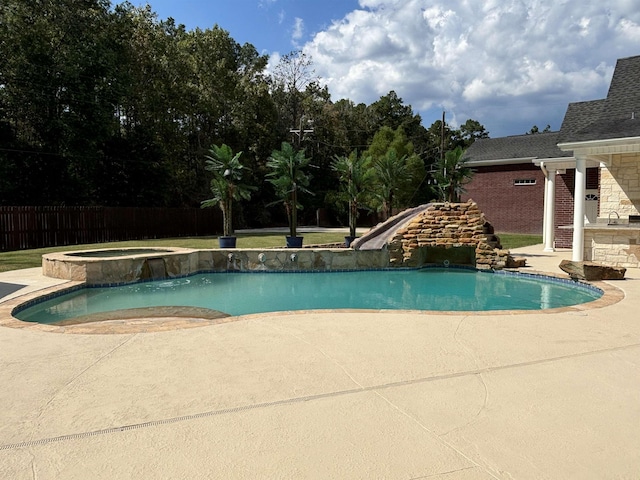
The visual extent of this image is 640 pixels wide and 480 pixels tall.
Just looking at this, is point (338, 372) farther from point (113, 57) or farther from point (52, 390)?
point (113, 57)

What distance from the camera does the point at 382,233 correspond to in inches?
555

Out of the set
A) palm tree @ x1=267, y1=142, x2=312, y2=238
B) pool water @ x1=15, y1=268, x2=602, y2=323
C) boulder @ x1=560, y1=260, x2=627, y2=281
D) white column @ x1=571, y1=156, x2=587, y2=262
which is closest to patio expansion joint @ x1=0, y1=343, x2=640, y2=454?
pool water @ x1=15, y1=268, x2=602, y2=323

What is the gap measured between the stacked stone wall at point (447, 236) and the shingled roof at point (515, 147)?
40.7ft

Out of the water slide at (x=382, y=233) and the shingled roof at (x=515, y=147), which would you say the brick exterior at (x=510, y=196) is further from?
the water slide at (x=382, y=233)

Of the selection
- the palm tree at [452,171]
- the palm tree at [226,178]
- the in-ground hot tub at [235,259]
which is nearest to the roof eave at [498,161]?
the palm tree at [452,171]

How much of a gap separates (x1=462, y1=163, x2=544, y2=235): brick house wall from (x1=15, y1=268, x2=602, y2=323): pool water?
14760 mm

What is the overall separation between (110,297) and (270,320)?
482 cm

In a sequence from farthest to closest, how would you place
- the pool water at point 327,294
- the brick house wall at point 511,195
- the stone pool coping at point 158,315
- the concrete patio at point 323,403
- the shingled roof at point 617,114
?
the brick house wall at point 511,195 < the shingled roof at point 617,114 < the pool water at point 327,294 < the stone pool coping at point 158,315 < the concrete patio at point 323,403

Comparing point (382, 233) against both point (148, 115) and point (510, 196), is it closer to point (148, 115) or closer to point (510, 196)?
point (510, 196)

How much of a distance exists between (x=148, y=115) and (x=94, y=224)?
426 inches

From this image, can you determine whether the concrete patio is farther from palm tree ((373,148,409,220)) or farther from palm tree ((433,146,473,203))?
palm tree ((373,148,409,220))

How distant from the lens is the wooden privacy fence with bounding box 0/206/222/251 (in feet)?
58.6

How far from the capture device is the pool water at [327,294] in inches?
328

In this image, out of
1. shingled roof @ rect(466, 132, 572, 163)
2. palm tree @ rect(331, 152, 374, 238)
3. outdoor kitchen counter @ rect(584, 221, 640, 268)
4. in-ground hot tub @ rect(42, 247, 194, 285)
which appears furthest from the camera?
shingled roof @ rect(466, 132, 572, 163)
